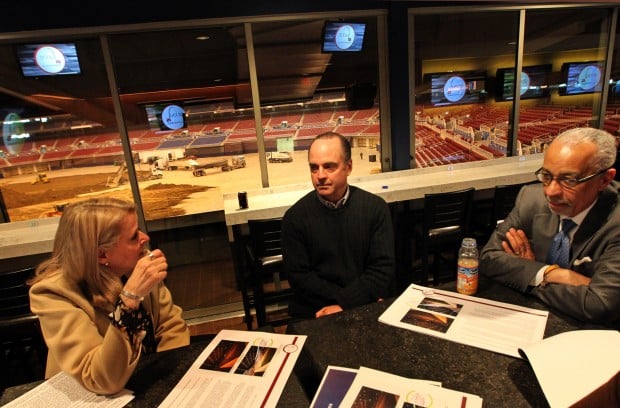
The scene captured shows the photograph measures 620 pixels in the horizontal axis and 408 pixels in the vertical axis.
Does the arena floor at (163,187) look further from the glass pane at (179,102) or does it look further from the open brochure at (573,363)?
the open brochure at (573,363)

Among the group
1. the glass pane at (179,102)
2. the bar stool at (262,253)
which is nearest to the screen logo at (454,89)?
the glass pane at (179,102)

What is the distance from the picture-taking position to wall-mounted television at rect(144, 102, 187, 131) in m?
3.77

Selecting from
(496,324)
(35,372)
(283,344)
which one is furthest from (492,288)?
(35,372)

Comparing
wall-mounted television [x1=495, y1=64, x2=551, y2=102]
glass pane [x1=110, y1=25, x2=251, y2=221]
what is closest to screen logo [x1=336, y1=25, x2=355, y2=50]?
glass pane [x1=110, y1=25, x2=251, y2=221]

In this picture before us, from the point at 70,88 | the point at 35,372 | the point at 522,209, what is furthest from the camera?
the point at 70,88

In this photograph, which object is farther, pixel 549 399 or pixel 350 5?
pixel 350 5

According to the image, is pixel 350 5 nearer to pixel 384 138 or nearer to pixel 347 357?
pixel 384 138

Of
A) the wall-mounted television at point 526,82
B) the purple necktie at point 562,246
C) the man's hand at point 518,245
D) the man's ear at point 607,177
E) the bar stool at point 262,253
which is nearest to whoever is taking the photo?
the man's ear at point 607,177

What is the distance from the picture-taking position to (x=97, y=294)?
1.24 metres

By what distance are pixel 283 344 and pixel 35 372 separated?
2642mm

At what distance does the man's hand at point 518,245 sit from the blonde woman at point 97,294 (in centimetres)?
138

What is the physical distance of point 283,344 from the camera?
45.9 inches

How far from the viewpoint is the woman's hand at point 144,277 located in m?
1.14

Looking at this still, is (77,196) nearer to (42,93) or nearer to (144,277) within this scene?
(42,93)
